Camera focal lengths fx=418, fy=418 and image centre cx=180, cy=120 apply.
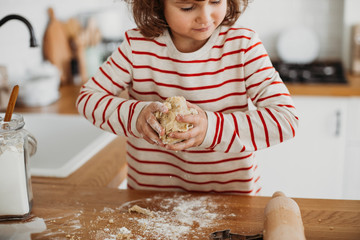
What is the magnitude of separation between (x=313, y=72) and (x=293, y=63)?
24 centimetres

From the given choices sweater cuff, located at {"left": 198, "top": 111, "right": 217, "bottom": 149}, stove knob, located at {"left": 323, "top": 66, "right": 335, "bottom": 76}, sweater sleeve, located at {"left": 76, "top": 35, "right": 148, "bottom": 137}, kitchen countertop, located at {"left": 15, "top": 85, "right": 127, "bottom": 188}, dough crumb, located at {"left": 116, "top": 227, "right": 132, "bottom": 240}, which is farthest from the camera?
stove knob, located at {"left": 323, "top": 66, "right": 335, "bottom": 76}

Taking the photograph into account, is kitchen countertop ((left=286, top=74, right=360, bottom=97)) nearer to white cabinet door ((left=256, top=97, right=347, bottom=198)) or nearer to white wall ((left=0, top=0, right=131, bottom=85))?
white cabinet door ((left=256, top=97, right=347, bottom=198))

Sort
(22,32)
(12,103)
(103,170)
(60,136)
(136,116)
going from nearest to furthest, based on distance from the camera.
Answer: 1. (12,103)
2. (136,116)
3. (103,170)
4. (60,136)
5. (22,32)

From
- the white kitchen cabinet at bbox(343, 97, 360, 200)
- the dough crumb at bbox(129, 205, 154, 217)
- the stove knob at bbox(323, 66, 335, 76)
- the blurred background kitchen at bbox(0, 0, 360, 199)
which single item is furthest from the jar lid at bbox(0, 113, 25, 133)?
the stove knob at bbox(323, 66, 335, 76)

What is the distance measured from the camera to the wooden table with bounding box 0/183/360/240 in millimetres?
867

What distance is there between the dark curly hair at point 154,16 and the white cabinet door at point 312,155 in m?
1.09

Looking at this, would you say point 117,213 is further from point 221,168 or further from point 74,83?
point 74,83

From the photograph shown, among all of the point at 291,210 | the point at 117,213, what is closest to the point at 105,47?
the point at 117,213

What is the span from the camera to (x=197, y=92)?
114 cm

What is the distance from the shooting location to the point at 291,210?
0.81m

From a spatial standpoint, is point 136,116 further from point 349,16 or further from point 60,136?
point 349,16

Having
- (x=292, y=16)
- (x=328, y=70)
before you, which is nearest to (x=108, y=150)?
(x=328, y=70)

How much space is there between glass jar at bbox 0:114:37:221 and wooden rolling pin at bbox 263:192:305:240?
54 centimetres

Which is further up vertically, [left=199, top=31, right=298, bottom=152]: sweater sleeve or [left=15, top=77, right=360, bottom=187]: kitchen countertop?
[left=199, top=31, right=298, bottom=152]: sweater sleeve
